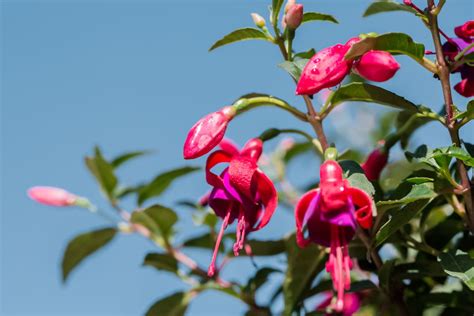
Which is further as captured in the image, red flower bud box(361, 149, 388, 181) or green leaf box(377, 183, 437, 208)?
red flower bud box(361, 149, 388, 181)

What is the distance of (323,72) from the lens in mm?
1108

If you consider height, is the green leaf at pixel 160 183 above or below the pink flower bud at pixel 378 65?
below

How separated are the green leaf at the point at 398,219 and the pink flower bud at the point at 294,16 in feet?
1.18

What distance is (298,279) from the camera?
1433 millimetres

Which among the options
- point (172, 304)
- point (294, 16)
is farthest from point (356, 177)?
point (172, 304)

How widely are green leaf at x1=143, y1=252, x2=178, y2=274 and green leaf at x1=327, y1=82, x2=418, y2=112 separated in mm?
706

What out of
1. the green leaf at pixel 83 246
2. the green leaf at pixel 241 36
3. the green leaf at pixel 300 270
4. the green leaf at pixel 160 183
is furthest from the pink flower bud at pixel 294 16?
the green leaf at pixel 83 246

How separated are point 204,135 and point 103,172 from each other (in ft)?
2.64

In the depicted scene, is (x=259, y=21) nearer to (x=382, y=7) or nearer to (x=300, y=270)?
(x=382, y=7)

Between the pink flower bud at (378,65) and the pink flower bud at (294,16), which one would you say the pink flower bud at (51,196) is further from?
the pink flower bud at (378,65)

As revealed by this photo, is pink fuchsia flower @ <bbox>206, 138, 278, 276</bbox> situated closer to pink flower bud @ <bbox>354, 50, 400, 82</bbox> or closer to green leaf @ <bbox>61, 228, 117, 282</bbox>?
pink flower bud @ <bbox>354, 50, 400, 82</bbox>

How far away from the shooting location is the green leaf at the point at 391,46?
1099mm

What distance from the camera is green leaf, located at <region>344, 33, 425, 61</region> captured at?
1.10 meters

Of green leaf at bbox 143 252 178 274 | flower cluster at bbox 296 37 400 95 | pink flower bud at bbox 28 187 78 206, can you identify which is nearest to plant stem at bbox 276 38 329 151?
flower cluster at bbox 296 37 400 95
